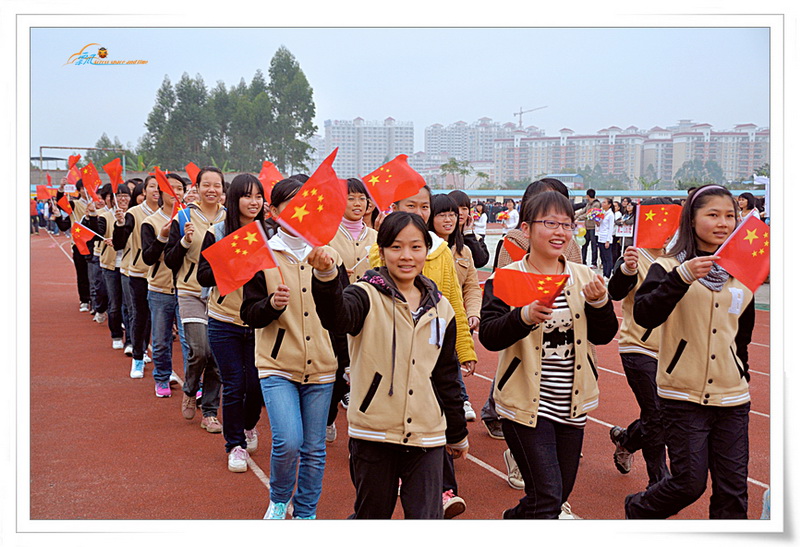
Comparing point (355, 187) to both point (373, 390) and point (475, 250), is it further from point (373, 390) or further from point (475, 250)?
point (373, 390)

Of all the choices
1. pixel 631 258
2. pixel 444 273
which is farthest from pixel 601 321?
pixel 444 273

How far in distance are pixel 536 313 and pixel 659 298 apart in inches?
26.2

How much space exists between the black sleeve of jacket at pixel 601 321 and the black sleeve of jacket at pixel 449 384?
2.11 ft

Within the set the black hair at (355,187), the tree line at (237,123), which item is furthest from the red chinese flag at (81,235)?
the tree line at (237,123)

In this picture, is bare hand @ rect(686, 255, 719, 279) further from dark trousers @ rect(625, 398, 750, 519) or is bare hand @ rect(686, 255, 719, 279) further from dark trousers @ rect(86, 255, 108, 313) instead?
dark trousers @ rect(86, 255, 108, 313)

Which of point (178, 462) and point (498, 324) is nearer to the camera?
point (498, 324)

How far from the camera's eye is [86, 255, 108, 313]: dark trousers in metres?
11.9

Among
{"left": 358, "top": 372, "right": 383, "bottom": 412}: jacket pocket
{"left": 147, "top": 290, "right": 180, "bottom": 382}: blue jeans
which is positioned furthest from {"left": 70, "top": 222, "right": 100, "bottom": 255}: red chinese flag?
{"left": 358, "top": 372, "right": 383, "bottom": 412}: jacket pocket

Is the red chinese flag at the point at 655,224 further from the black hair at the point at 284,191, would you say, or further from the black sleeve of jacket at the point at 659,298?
the black hair at the point at 284,191

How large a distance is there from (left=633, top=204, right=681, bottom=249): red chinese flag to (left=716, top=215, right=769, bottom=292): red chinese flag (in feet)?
2.00

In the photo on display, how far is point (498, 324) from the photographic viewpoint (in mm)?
3633

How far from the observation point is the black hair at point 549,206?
12.3 feet

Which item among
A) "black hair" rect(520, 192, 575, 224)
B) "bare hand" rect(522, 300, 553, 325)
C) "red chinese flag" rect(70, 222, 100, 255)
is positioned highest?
"red chinese flag" rect(70, 222, 100, 255)
